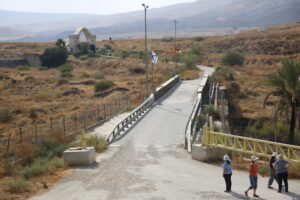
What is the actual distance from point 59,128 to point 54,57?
200 ft

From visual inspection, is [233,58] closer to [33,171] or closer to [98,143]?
[98,143]

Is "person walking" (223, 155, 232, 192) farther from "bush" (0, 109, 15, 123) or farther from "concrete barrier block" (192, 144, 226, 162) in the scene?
"bush" (0, 109, 15, 123)

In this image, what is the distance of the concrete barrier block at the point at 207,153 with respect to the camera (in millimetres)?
17375

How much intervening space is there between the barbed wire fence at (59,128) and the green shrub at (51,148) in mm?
478

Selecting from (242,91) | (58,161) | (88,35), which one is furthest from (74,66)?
(58,161)

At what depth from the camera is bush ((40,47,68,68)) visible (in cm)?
8544

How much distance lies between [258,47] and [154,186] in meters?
90.7

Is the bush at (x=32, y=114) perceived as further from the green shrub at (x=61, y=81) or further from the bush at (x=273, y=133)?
the green shrub at (x=61, y=81)

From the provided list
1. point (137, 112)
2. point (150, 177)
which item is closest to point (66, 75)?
point (137, 112)

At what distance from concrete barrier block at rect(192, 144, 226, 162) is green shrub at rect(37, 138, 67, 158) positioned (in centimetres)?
633

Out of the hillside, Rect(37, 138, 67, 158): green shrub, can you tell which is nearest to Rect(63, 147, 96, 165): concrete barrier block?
Rect(37, 138, 67, 158): green shrub

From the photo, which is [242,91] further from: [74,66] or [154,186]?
[74,66]

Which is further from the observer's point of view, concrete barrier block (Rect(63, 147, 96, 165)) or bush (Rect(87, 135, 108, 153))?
bush (Rect(87, 135, 108, 153))

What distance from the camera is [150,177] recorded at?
48.4 ft
